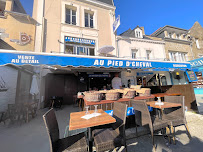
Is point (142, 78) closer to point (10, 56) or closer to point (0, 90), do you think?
point (10, 56)

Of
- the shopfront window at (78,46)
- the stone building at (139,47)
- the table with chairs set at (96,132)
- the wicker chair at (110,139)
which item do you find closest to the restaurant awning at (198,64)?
the stone building at (139,47)

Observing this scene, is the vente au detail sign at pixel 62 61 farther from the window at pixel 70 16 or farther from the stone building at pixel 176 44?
the stone building at pixel 176 44

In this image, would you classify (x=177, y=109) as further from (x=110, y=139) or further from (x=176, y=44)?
(x=176, y=44)

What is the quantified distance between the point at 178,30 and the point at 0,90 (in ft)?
68.3

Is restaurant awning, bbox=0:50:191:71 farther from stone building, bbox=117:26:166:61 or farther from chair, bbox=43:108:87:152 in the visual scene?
stone building, bbox=117:26:166:61

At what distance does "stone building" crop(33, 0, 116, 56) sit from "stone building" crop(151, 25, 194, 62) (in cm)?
A: 767

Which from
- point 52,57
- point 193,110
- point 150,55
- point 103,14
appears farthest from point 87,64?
point 150,55

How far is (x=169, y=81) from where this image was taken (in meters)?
11.4

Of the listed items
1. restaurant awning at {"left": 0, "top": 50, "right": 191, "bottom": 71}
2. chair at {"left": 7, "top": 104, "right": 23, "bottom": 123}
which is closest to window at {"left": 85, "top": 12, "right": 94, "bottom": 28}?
restaurant awning at {"left": 0, "top": 50, "right": 191, "bottom": 71}

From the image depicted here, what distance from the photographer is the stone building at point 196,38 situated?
13508mm

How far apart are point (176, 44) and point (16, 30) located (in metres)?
17.2

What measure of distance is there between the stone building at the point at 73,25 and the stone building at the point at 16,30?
22.9 inches

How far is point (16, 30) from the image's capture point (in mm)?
6879

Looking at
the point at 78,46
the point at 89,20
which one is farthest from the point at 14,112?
the point at 89,20
